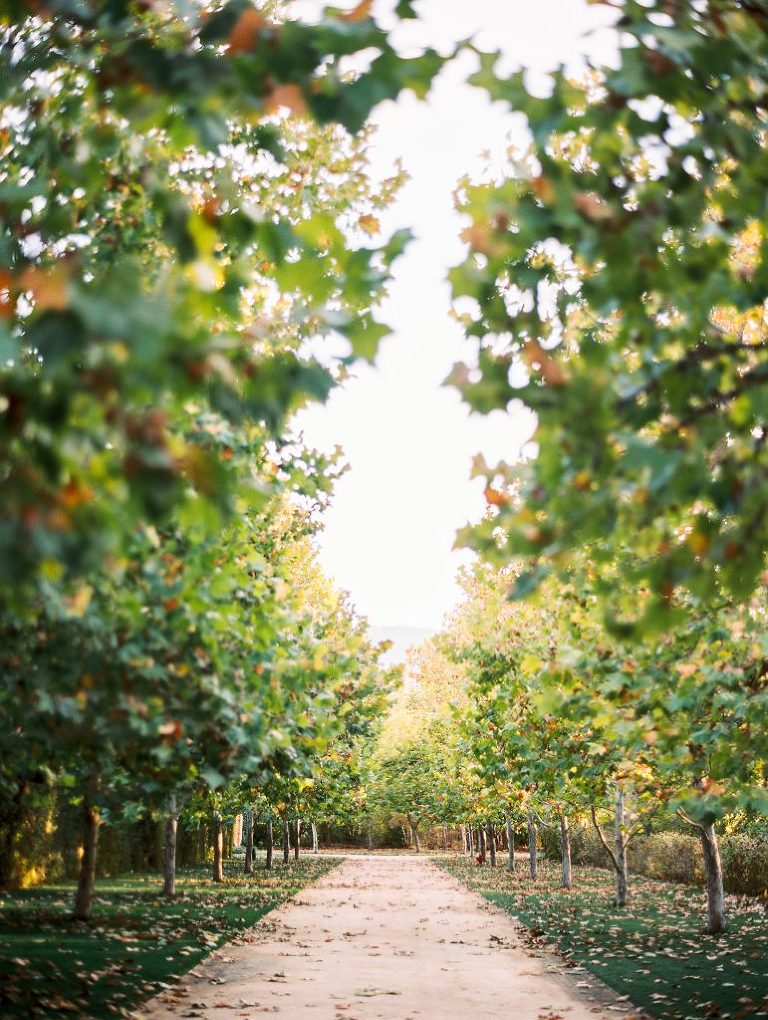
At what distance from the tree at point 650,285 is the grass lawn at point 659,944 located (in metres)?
6.80

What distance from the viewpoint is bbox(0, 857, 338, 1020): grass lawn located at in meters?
9.25

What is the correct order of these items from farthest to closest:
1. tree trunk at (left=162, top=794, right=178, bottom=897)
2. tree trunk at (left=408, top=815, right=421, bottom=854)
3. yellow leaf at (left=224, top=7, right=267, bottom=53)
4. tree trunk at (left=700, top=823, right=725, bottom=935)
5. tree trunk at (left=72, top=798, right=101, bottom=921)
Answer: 1. tree trunk at (left=408, top=815, right=421, bottom=854)
2. tree trunk at (left=162, top=794, right=178, bottom=897)
3. tree trunk at (left=72, top=798, right=101, bottom=921)
4. tree trunk at (left=700, top=823, right=725, bottom=935)
5. yellow leaf at (left=224, top=7, right=267, bottom=53)

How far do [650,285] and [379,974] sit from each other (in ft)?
34.0

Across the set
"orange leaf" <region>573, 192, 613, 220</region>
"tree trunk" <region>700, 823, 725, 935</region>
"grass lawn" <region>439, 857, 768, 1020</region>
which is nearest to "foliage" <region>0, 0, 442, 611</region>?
"orange leaf" <region>573, 192, 613, 220</region>

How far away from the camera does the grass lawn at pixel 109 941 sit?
925 cm

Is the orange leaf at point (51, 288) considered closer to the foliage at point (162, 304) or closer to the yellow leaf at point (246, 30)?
the foliage at point (162, 304)

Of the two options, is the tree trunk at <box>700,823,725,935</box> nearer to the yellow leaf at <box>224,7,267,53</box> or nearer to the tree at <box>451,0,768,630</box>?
the tree at <box>451,0,768,630</box>

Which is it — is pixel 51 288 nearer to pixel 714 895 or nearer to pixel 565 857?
pixel 714 895

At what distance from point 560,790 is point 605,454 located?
61.6ft

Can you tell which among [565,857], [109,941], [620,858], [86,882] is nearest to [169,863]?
[86,882]

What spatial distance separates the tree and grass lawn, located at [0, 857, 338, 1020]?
7.21 meters

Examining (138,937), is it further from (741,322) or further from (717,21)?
(717,21)

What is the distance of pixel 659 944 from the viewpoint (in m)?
14.3

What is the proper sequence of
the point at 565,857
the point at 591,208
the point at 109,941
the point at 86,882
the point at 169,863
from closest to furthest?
the point at 591,208 → the point at 109,941 → the point at 86,882 → the point at 169,863 → the point at 565,857
